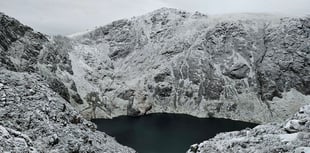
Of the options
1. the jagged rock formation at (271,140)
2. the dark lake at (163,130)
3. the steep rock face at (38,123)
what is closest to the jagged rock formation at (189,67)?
the dark lake at (163,130)

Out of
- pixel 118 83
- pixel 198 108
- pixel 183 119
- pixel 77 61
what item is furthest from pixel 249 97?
pixel 77 61

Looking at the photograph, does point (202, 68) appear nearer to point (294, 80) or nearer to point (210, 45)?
point (210, 45)

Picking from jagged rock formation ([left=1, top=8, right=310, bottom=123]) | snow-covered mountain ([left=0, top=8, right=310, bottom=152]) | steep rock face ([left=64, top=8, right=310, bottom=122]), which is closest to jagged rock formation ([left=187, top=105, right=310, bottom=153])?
snow-covered mountain ([left=0, top=8, right=310, bottom=152])

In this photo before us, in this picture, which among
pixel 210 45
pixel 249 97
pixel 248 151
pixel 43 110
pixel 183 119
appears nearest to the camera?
pixel 248 151

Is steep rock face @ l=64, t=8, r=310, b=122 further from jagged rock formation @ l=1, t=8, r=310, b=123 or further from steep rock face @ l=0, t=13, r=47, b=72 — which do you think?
steep rock face @ l=0, t=13, r=47, b=72

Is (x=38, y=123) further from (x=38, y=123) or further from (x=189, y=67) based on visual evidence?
(x=189, y=67)

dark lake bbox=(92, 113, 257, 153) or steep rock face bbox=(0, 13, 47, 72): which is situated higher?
steep rock face bbox=(0, 13, 47, 72)
